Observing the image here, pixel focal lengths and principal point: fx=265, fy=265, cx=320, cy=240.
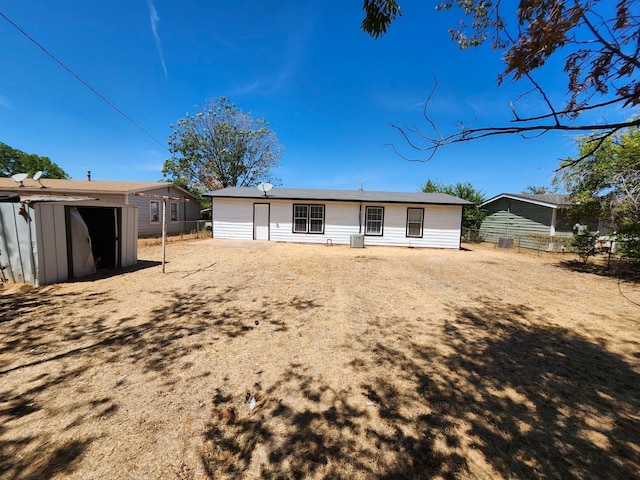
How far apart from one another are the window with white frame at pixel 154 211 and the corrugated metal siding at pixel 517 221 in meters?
22.6

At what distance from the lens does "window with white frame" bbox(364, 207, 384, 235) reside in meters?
15.0

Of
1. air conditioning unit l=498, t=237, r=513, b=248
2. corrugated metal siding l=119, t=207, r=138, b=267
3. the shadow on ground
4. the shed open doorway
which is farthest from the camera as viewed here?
air conditioning unit l=498, t=237, r=513, b=248

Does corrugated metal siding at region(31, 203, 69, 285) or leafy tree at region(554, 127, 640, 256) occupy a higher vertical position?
leafy tree at region(554, 127, 640, 256)

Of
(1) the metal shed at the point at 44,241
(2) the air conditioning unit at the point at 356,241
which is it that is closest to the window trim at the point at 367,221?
(2) the air conditioning unit at the point at 356,241

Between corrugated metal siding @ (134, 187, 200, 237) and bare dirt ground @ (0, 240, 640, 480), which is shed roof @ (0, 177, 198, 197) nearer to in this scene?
corrugated metal siding @ (134, 187, 200, 237)

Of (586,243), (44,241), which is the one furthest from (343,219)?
(44,241)

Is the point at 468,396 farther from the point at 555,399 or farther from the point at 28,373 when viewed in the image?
the point at 28,373

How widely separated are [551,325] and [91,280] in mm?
9676

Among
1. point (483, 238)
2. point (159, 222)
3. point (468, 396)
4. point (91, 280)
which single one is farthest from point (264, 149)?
point (468, 396)

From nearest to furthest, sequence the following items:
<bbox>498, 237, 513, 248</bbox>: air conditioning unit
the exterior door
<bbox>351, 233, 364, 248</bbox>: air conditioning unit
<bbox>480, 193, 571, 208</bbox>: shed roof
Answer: <bbox>351, 233, 364, 248</bbox>: air conditioning unit → <bbox>480, 193, 571, 208</bbox>: shed roof → the exterior door → <bbox>498, 237, 513, 248</bbox>: air conditioning unit

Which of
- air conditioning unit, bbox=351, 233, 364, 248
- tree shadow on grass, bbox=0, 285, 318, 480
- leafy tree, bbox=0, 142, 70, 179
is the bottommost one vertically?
tree shadow on grass, bbox=0, 285, 318, 480

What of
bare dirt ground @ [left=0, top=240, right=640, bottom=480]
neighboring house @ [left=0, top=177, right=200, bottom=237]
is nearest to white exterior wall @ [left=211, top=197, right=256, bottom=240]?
neighboring house @ [left=0, top=177, right=200, bottom=237]

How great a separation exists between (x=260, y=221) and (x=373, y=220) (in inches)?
256

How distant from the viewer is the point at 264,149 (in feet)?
94.2
